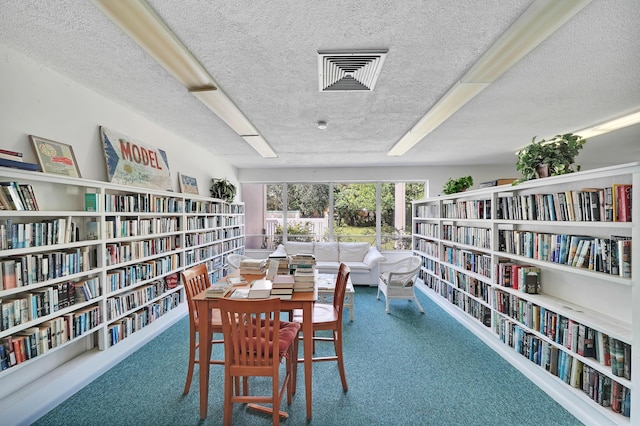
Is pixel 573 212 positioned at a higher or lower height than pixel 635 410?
higher

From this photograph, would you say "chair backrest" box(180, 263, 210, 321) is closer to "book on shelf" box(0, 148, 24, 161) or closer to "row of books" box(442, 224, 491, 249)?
"book on shelf" box(0, 148, 24, 161)

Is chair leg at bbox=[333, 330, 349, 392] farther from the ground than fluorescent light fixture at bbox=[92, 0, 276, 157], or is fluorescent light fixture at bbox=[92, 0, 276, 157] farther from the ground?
fluorescent light fixture at bbox=[92, 0, 276, 157]

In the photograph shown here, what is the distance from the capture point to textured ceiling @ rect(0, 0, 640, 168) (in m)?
1.54

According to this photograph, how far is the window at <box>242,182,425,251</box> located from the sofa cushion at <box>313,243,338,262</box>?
0.62 meters

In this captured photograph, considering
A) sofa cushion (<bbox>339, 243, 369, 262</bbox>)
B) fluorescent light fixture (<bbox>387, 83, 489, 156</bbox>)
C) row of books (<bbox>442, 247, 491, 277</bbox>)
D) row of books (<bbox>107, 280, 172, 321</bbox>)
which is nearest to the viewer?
fluorescent light fixture (<bbox>387, 83, 489, 156</bbox>)

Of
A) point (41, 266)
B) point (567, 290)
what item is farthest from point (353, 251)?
point (41, 266)

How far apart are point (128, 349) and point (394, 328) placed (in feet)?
9.85

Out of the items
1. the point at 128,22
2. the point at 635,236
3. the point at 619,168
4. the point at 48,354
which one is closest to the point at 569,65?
the point at 619,168

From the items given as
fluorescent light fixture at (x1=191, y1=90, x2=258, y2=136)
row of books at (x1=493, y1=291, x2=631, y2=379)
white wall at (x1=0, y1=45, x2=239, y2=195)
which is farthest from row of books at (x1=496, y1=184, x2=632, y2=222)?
white wall at (x1=0, y1=45, x2=239, y2=195)

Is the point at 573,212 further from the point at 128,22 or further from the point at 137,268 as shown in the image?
the point at 137,268

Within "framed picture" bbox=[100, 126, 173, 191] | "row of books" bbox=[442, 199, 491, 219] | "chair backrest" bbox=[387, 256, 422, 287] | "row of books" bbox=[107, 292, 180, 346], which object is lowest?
"row of books" bbox=[107, 292, 180, 346]

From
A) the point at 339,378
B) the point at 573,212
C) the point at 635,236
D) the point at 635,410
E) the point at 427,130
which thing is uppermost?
the point at 427,130

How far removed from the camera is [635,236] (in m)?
1.70

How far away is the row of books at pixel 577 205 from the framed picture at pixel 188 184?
421 centimetres
